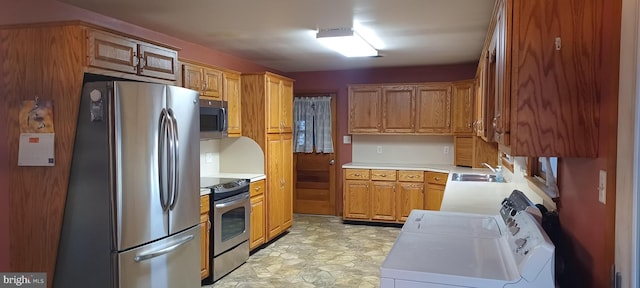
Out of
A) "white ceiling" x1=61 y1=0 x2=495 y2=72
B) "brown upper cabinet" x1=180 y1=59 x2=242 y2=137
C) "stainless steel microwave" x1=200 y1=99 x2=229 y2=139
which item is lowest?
"stainless steel microwave" x1=200 y1=99 x2=229 y2=139

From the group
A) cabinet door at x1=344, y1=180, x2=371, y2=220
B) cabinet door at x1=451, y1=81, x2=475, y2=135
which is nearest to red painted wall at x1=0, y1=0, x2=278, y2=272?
cabinet door at x1=344, y1=180, x2=371, y2=220

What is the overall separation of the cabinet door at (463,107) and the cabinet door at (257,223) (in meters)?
2.79

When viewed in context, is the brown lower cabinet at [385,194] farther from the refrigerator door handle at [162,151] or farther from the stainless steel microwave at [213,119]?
the refrigerator door handle at [162,151]

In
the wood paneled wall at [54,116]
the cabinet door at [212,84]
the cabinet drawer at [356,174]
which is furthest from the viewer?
the cabinet drawer at [356,174]

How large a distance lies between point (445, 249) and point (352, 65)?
4.37 meters

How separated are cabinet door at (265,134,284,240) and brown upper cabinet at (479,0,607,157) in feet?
11.1

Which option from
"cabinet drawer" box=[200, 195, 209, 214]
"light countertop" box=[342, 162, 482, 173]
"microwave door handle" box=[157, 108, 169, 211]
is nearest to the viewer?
"microwave door handle" box=[157, 108, 169, 211]

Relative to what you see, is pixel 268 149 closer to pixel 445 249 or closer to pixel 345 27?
pixel 345 27

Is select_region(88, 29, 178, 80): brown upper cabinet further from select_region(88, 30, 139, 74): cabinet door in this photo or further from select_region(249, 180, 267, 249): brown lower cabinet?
select_region(249, 180, 267, 249): brown lower cabinet

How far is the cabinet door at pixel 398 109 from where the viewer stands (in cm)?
574

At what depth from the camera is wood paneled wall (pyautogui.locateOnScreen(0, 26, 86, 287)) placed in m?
2.41

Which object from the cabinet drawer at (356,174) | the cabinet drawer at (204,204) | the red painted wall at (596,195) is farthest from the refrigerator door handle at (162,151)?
the cabinet drawer at (356,174)

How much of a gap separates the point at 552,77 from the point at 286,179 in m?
3.96

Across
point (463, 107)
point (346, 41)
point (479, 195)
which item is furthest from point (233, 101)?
point (463, 107)
